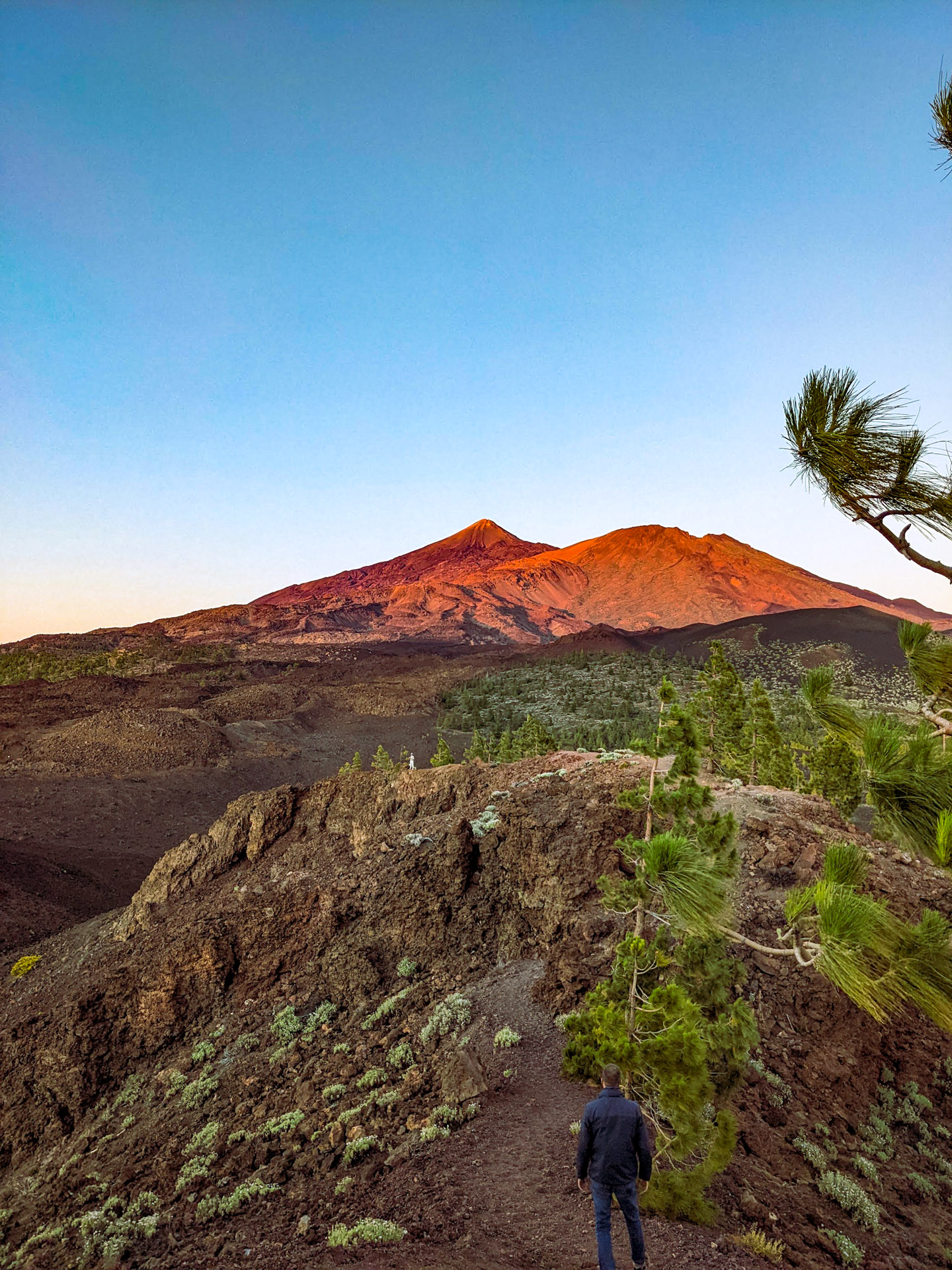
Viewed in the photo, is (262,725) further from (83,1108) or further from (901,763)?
(901,763)

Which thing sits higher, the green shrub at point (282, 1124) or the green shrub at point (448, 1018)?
the green shrub at point (448, 1018)

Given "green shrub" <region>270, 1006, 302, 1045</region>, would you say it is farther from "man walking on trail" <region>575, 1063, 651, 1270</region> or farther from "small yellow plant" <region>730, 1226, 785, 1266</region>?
"small yellow plant" <region>730, 1226, 785, 1266</region>

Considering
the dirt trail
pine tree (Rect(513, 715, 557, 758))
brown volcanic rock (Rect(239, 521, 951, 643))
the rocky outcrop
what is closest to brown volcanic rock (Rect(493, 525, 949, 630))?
brown volcanic rock (Rect(239, 521, 951, 643))

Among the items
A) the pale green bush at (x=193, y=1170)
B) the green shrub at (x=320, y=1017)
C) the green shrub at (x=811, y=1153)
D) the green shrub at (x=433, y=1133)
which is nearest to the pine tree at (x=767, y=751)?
the green shrub at (x=320, y=1017)

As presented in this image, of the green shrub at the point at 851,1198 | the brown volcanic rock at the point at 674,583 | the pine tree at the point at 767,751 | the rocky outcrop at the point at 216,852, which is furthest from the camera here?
the brown volcanic rock at the point at 674,583

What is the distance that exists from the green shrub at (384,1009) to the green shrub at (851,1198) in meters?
4.35

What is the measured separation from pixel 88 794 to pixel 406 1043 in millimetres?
27430

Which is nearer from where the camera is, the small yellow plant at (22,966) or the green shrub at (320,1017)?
the green shrub at (320,1017)

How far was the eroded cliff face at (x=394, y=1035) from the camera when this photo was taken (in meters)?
4.91

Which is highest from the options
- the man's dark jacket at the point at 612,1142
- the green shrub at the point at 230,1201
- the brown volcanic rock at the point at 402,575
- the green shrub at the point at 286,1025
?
the brown volcanic rock at the point at 402,575

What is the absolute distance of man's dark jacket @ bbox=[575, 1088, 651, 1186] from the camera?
11.9ft

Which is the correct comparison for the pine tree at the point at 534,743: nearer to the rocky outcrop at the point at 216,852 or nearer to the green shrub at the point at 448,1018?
the rocky outcrop at the point at 216,852

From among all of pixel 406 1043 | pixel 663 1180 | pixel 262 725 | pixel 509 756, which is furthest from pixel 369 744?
pixel 663 1180

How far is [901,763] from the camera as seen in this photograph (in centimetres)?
423
